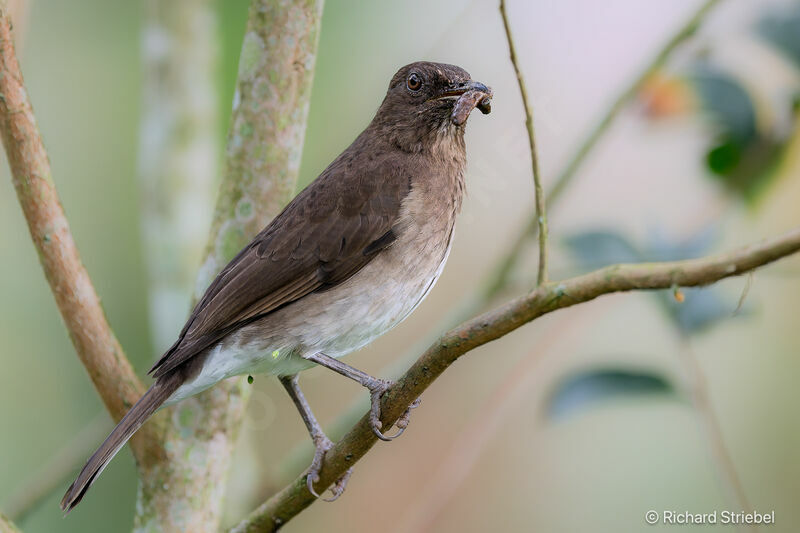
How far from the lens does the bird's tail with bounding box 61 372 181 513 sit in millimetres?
2324

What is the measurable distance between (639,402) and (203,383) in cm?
153

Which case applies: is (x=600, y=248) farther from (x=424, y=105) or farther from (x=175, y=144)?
(x=175, y=144)

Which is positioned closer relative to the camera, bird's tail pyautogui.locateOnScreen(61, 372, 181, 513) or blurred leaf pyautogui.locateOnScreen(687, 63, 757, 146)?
bird's tail pyautogui.locateOnScreen(61, 372, 181, 513)

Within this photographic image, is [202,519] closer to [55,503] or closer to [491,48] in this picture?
[491,48]

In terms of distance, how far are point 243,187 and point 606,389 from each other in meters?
1.44

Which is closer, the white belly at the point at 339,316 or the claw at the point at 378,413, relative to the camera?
the claw at the point at 378,413

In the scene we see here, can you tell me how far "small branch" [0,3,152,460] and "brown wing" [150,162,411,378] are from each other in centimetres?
21

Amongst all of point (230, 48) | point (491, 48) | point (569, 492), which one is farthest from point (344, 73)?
point (569, 492)

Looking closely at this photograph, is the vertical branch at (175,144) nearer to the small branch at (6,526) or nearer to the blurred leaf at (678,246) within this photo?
the small branch at (6,526)

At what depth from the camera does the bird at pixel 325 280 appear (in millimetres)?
2557

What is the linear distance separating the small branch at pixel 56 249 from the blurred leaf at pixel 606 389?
1413 mm

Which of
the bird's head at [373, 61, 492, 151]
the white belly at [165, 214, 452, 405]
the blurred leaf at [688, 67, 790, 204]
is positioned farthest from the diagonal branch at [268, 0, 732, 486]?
the white belly at [165, 214, 452, 405]

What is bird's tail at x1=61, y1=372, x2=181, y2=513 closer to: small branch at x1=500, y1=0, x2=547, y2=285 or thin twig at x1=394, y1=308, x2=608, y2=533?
small branch at x1=500, y1=0, x2=547, y2=285

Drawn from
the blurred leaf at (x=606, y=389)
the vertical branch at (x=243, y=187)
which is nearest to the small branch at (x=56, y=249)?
the vertical branch at (x=243, y=187)
